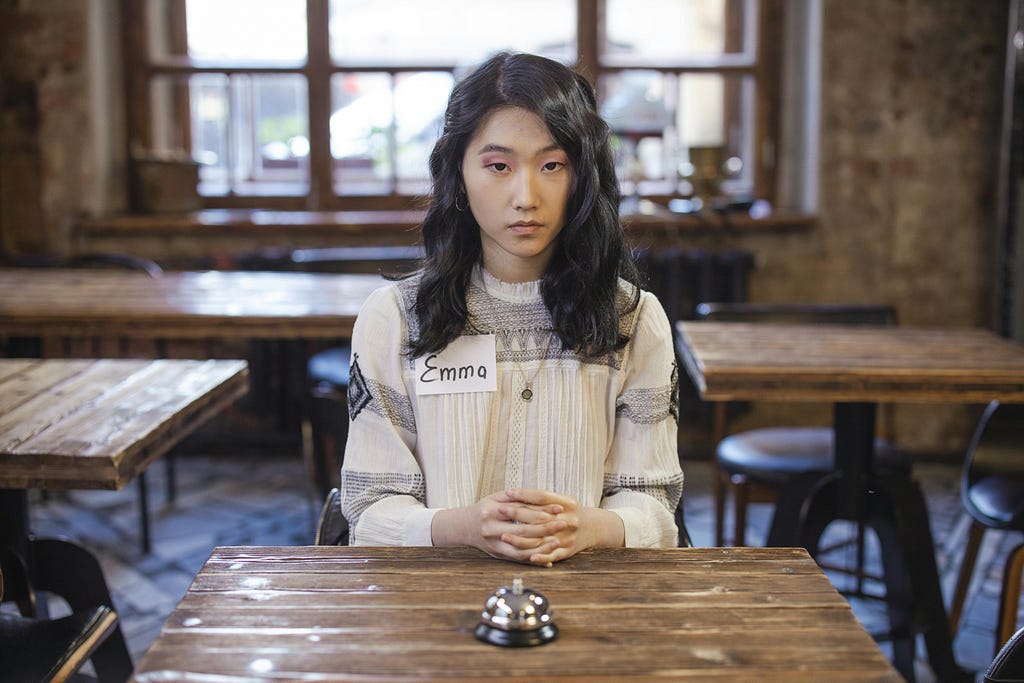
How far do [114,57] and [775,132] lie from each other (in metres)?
2.78

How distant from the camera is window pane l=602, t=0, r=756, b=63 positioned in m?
4.73

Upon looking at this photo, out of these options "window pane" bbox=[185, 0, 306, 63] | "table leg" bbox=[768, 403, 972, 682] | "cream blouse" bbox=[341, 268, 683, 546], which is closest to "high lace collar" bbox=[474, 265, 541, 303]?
"cream blouse" bbox=[341, 268, 683, 546]

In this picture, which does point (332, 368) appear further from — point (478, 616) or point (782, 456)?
point (478, 616)

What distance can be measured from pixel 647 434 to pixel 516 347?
0.73 ft

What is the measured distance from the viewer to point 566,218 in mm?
1573

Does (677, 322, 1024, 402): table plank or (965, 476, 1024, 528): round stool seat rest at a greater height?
(677, 322, 1024, 402): table plank

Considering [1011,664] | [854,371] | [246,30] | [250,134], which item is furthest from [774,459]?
[246,30]

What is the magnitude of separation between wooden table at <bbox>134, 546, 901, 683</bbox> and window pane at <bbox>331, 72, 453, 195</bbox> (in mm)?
3626

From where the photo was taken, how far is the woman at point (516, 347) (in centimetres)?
152

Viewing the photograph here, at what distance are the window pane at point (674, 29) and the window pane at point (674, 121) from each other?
9 centimetres

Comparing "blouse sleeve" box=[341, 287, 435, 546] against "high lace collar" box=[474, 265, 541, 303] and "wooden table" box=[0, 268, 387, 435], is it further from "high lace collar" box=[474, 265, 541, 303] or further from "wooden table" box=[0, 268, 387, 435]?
"wooden table" box=[0, 268, 387, 435]

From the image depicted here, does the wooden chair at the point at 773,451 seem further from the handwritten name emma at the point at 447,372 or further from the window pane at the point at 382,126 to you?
the window pane at the point at 382,126

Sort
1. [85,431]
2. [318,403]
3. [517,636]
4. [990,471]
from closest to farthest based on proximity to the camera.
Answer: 1. [517,636]
2. [85,431]
3. [990,471]
4. [318,403]

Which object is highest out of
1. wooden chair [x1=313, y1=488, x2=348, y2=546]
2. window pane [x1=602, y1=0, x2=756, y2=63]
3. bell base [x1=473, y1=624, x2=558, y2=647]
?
window pane [x1=602, y1=0, x2=756, y2=63]
